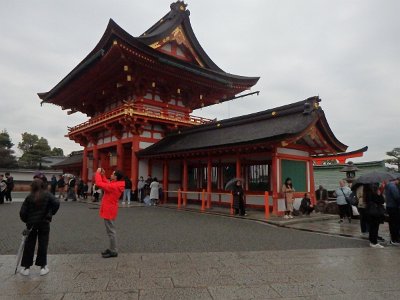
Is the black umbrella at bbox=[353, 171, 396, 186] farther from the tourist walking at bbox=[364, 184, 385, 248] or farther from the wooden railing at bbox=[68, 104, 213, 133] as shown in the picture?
the wooden railing at bbox=[68, 104, 213, 133]

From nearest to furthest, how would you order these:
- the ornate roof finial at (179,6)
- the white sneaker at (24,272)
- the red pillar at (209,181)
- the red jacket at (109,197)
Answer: the white sneaker at (24,272)
the red jacket at (109,197)
the red pillar at (209,181)
the ornate roof finial at (179,6)

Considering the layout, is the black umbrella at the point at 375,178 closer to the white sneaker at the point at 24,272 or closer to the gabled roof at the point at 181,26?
the white sneaker at the point at 24,272

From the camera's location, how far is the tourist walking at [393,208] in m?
8.09

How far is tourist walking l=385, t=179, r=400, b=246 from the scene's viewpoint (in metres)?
8.09

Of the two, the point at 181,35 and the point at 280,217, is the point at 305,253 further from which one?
the point at 181,35

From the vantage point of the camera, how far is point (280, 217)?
12547 mm

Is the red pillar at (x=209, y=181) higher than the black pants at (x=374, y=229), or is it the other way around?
the red pillar at (x=209, y=181)

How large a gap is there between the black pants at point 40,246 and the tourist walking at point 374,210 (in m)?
7.23

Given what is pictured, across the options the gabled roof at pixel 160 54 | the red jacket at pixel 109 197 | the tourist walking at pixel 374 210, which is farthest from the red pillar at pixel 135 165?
the tourist walking at pixel 374 210

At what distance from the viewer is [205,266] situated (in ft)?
19.1

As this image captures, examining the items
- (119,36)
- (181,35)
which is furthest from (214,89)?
(119,36)

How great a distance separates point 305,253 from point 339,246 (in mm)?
1420

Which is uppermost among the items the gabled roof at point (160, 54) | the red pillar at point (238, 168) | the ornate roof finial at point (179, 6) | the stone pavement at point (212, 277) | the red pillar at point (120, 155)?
the ornate roof finial at point (179, 6)

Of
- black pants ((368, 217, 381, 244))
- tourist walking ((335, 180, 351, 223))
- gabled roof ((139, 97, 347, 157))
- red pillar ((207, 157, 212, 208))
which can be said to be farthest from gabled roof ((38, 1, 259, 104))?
black pants ((368, 217, 381, 244))
